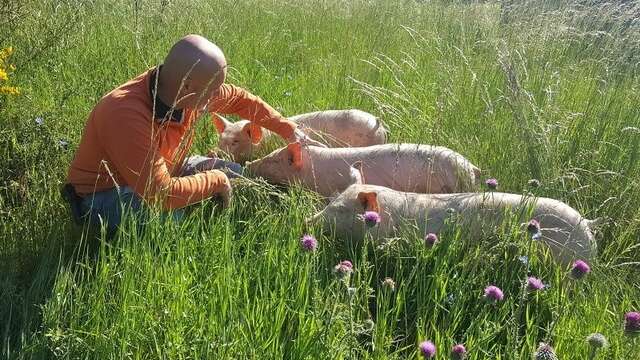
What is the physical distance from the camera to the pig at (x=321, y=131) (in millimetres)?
4414

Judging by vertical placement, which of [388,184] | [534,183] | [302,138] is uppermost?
[534,183]

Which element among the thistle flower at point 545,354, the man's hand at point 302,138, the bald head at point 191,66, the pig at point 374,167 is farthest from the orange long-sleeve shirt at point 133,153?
the thistle flower at point 545,354

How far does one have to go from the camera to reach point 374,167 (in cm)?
393

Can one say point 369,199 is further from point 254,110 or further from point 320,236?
point 254,110

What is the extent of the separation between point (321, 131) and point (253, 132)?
1.47 feet

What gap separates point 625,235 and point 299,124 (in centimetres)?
217

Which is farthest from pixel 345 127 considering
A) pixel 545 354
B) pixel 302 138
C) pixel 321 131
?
pixel 545 354

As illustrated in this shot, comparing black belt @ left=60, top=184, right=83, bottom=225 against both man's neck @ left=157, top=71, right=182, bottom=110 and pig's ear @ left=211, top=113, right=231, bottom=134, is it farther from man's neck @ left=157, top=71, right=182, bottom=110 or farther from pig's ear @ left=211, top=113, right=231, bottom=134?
pig's ear @ left=211, top=113, right=231, bottom=134

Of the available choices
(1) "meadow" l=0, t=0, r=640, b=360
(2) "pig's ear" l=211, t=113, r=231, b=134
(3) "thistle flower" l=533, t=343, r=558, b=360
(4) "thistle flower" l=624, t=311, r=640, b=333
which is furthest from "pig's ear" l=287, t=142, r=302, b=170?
(4) "thistle flower" l=624, t=311, r=640, b=333

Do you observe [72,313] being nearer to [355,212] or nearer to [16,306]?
[16,306]

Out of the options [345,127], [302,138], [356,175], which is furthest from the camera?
[345,127]

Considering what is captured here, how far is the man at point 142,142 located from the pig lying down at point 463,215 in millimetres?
599

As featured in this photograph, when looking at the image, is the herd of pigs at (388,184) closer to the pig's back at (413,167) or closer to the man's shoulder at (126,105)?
the pig's back at (413,167)

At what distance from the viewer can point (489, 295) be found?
2145 mm
